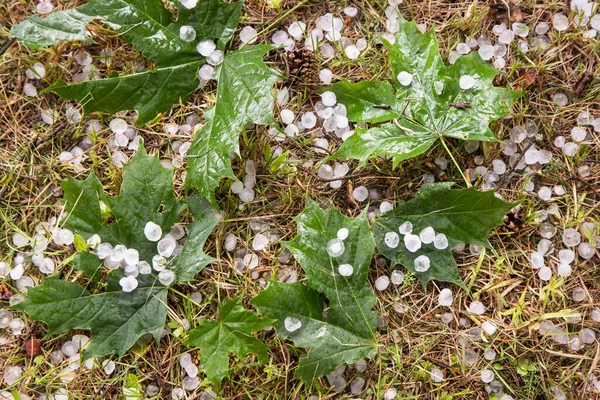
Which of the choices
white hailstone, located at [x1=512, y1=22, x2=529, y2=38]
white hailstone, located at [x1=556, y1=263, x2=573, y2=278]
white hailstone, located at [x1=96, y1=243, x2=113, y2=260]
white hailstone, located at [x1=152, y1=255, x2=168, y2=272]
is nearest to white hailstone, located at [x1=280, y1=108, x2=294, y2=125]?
white hailstone, located at [x1=152, y1=255, x2=168, y2=272]

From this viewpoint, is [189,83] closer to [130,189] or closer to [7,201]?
[130,189]

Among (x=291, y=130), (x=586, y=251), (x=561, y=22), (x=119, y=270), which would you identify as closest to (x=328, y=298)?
(x=291, y=130)

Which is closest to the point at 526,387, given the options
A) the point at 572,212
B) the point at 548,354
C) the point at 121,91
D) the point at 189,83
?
the point at 548,354

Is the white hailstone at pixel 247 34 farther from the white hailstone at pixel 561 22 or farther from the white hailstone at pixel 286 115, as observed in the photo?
the white hailstone at pixel 561 22

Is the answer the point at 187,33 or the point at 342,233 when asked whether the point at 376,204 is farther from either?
the point at 187,33

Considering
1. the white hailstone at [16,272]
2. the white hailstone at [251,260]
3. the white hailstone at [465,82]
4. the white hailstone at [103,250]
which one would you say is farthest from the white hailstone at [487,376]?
the white hailstone at [16,272]
